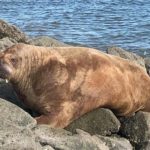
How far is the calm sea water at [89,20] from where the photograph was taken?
1562 cm

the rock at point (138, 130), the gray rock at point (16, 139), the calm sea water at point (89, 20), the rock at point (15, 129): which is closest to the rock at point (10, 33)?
the rock at point (138, 130)

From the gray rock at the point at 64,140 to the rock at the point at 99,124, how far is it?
668 millimetres

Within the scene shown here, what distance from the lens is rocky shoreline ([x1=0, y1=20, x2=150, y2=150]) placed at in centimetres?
521

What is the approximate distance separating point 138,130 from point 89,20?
1403 cm

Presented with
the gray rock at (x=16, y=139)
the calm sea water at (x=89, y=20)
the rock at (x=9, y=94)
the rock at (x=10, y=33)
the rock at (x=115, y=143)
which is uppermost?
the gray rock at (x=16, y=139)

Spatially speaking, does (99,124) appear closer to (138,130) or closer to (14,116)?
(138,130)

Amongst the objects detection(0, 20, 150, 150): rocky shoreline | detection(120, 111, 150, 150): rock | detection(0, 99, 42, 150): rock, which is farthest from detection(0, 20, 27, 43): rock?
detection(0, 99, 42, 150): rock

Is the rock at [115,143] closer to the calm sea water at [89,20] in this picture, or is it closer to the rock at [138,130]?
the rock at [138,130]

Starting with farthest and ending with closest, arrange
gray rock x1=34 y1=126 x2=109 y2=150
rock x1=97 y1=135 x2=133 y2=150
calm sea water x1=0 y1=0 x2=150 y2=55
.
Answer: calm sea water x1=0 y1=0 x2=150 y2=55 → rock x1=97 y1=135 x2=133 y2=150 → gray rock x1=34 y1=126 x2=109 y2=150

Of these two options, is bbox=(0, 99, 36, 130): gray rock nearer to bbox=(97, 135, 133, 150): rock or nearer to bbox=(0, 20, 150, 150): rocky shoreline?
bbox=(0, 20, 150, 150): rocky shoreline

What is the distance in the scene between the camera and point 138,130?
6.83 metres

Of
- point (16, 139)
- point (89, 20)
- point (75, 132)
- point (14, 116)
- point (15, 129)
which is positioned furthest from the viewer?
point (89, 20)

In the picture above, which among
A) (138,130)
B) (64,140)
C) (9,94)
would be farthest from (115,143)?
(9,94)

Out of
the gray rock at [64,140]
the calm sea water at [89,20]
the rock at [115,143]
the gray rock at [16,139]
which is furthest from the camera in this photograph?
the calm sea water at [89,20]
